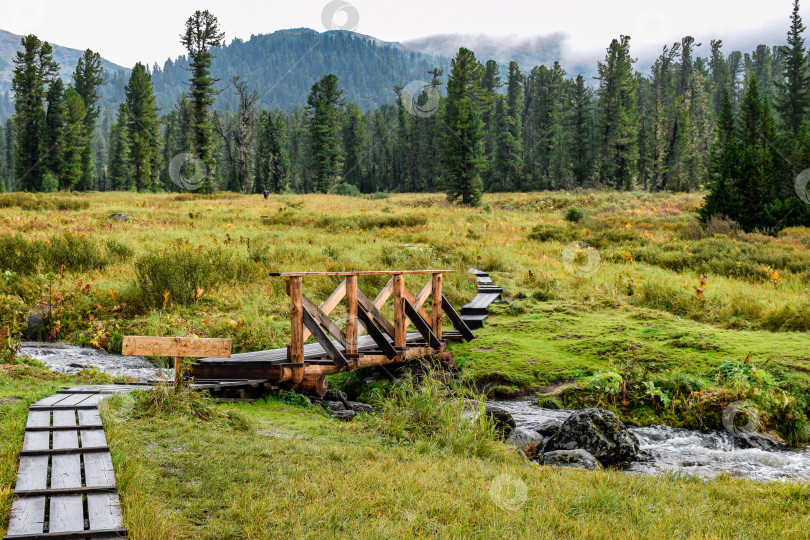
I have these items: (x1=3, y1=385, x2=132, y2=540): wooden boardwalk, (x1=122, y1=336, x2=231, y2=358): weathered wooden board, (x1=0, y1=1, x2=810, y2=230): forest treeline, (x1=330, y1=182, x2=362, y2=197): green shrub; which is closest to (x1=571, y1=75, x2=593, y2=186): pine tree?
(x1=0, y1=1, x2=810, y2=230): forest treeline

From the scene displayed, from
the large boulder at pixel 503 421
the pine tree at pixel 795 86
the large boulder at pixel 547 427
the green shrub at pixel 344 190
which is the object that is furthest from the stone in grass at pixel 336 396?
the green shrub at pixel 344 190

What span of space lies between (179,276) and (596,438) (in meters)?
9.05

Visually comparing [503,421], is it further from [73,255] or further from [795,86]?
[795,86]

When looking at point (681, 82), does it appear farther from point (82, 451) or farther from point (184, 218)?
point (82, 451)

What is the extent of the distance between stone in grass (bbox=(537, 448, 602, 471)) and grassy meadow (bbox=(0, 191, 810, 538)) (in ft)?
1.97

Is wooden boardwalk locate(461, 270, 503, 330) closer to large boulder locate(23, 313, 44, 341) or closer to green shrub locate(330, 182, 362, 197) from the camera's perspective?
large boulder locate(23, 313, 44, 341)

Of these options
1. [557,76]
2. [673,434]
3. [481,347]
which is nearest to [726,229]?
[481,347]

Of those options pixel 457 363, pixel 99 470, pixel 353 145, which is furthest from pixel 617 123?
pixel 99 470

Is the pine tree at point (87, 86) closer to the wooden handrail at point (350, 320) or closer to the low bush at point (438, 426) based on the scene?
the wooden handrail at point (350, 320)

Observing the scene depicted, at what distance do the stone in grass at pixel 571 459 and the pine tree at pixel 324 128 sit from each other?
194 feet

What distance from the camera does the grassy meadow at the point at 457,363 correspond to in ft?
12.2

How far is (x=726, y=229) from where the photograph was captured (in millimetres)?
23594

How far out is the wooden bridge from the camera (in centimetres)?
698

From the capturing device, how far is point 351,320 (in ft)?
25.6
